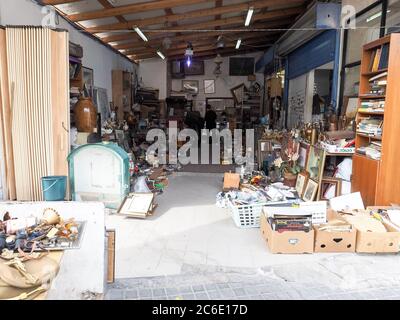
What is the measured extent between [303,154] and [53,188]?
373 cm

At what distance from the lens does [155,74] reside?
12.3 metres

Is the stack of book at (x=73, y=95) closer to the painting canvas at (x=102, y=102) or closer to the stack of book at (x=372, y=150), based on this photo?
the painting canvas at (x=102, y=102)

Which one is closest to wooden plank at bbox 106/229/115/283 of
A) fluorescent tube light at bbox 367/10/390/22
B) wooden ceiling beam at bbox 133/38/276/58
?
fluorescent tube light at bbox 367/10/390/22

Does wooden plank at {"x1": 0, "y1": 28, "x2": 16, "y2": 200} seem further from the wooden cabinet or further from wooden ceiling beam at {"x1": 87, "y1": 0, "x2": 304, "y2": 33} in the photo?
the wooden cabinet

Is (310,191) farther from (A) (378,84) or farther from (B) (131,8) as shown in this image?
(B) (131,8)

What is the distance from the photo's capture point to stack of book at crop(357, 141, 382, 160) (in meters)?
3.88

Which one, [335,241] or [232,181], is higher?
[232,181]

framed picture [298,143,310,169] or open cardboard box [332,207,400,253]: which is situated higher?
framed picture [298,143,310,169]

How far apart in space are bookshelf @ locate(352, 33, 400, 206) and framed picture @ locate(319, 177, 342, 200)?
212mm

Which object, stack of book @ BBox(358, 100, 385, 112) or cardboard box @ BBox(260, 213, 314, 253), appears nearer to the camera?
cardboard box @ BBox(260, 213, 314, 253)

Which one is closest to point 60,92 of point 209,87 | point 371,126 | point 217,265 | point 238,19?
point 217,265

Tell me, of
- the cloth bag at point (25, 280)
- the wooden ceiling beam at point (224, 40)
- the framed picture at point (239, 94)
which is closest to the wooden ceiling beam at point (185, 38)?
the wooden ceiling beam at point (224, 40)
